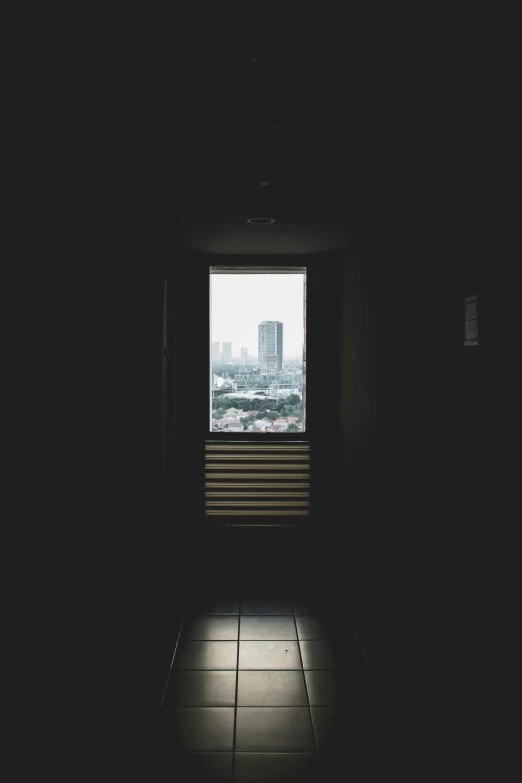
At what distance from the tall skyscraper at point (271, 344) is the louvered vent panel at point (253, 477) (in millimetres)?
684

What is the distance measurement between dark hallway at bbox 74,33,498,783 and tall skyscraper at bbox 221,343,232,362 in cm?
58

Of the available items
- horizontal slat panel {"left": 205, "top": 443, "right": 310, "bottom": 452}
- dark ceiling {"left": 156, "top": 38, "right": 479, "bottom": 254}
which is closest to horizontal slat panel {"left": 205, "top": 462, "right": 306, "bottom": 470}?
horizontal slat panel {"left": 205, "top": 443, "right": 310, "bottom": 452}

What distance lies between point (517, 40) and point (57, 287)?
1.39 meters

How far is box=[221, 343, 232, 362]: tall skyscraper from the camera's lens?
4.53 meters

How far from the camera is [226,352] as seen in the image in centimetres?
454

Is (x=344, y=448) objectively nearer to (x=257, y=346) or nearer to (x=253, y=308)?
(x=257, y=346)

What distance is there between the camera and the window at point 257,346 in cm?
450

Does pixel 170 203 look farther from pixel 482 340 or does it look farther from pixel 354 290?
pixel 482 340

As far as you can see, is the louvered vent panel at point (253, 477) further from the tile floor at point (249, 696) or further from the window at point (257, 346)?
the tile floor at point (249, 696)

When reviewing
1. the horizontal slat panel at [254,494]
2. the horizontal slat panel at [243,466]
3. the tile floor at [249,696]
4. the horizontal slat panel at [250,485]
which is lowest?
the tile floor at [249,696]

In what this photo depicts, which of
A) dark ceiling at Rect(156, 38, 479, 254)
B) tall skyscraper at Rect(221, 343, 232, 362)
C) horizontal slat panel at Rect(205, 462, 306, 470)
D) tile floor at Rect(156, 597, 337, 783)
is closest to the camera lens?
dark ceiling at Rect(156, 38, 479, 254)

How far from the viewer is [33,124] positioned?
1.43 metres

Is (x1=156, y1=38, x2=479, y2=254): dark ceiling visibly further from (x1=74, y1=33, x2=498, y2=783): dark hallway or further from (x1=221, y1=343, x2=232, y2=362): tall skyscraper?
(x1=221, y1=343, x2=232, y2=362): tall skyscraper

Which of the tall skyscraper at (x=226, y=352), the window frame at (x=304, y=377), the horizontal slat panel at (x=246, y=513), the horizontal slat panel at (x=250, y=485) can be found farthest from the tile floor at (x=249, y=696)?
the tall skyscraper at (x=226, y=352)
